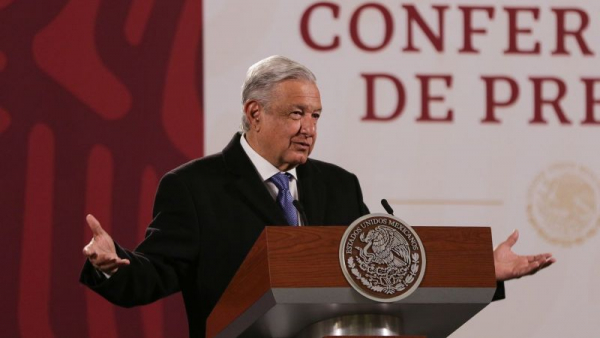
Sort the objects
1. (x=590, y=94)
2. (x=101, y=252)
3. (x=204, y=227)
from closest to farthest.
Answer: (x=101, y=252)
(x=204, y=227)
(x=590, y=94)

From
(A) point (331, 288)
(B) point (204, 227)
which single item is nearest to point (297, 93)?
(B) point (204, 227)

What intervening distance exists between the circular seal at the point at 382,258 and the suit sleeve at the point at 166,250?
60 cm

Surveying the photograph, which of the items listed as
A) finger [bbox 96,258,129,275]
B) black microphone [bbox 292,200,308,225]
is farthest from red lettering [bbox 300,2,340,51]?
finger [bbox 96,258,129,275]

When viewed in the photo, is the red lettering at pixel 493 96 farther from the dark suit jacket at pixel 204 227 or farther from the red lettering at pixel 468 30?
the dark suit jacket at pixel 204 227

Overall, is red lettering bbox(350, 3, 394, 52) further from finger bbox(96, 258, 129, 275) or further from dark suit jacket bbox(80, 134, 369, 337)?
finger bbox(96, 258, 129, 275)

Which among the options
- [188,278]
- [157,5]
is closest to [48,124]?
[157,5]

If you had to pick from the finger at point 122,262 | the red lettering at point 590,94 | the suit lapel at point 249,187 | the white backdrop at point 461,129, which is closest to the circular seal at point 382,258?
the finger at point 122,262

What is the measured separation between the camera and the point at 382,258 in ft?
5.82

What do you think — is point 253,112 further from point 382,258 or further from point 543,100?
point 543,100

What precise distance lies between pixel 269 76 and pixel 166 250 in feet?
1.42

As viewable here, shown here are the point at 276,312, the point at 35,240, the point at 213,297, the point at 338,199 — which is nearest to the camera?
the point at 276,312

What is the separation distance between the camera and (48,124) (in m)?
3.42

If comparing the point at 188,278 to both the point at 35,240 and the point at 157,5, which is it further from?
the point at 157,5

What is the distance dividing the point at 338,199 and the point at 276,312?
2.59 feet
